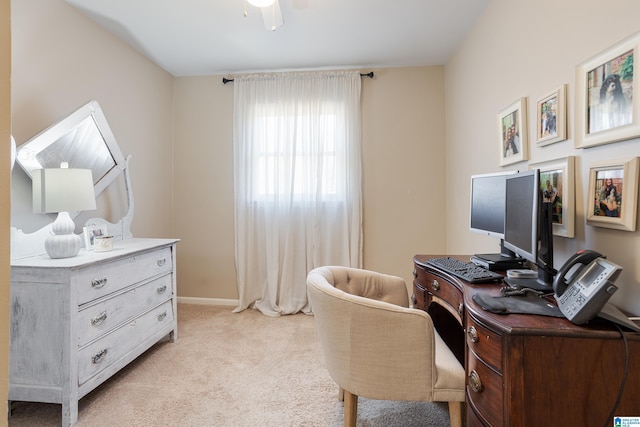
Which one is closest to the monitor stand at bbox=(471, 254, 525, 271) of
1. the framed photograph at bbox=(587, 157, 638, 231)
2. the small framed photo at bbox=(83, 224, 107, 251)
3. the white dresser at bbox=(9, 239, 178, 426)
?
the framed photograph at bbox=(587, 157, 638, 231)

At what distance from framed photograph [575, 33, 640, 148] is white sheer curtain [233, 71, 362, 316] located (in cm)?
213

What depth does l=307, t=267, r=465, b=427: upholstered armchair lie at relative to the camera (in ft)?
4.36

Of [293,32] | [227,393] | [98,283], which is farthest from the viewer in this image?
[293,32]

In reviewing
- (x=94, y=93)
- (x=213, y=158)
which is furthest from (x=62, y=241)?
(x=213, y=158)

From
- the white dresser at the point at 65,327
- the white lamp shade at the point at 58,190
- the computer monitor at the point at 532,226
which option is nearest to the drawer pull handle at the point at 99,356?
the white dresser at the point at 65,327

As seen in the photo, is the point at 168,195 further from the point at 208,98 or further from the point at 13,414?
the point at 13,414

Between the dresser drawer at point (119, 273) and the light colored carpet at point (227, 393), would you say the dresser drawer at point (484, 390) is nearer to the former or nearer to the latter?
the light colored carpet at point (227, 393)

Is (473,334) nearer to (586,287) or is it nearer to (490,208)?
(586,287)

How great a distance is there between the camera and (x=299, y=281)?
3430 millimetres

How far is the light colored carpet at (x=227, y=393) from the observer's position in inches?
68.7

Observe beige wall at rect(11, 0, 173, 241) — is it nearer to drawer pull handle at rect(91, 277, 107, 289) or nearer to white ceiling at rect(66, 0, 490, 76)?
white ceiling at rect(66, 0, 490, 76)

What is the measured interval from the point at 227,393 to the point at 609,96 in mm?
2468

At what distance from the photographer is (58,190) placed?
1.93 meters

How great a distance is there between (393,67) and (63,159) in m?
3.09
